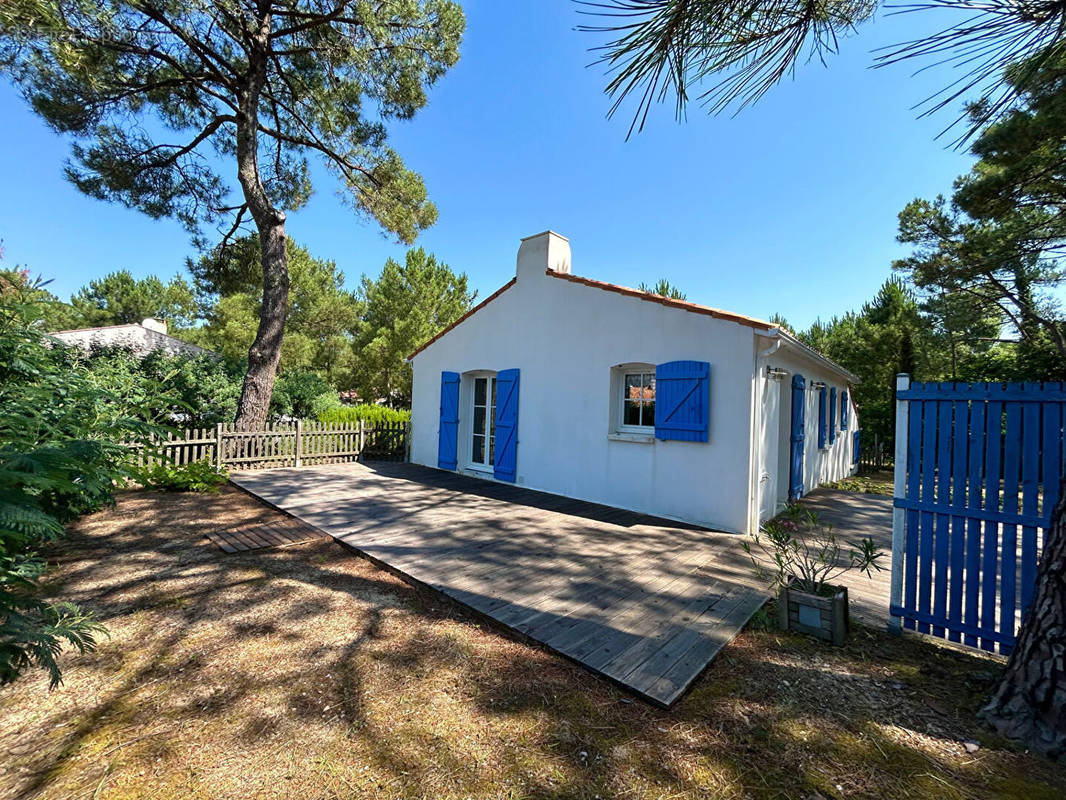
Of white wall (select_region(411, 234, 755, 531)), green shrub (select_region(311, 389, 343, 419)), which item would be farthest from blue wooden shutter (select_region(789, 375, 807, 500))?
green shrub (select_region(311, 389, 343, 419))

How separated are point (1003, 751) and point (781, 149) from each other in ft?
15.2

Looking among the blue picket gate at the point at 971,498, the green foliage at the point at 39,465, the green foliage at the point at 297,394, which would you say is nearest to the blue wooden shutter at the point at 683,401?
the blue picket gate at the point at 971,498

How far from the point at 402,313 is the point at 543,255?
11.8 m

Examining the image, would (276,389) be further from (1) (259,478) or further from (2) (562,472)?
(2) (562,472)

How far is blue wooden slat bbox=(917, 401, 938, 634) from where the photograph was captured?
2742mm

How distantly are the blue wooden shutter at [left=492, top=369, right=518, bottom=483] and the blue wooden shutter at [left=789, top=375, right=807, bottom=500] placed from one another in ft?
15.3

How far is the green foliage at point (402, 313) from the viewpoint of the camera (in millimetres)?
17531

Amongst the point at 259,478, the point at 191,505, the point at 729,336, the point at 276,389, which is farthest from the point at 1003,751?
the point at 276,389

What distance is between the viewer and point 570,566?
3.97 m

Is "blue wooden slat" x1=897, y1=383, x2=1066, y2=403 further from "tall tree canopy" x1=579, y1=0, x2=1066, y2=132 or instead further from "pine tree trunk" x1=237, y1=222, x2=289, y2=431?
"pine tree trunk" x1=237, y1=222, x2=289, y2=431

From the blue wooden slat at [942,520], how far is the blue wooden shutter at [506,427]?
5823mm

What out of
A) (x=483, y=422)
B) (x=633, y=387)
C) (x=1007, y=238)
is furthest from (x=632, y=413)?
(x=1007, y=238)

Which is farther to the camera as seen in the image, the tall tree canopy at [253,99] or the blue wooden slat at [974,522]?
the tall tree canopy at [253,99]

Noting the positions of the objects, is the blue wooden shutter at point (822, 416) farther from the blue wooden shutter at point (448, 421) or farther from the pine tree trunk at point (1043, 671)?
the blue wooden shutter at point (448, 421)
